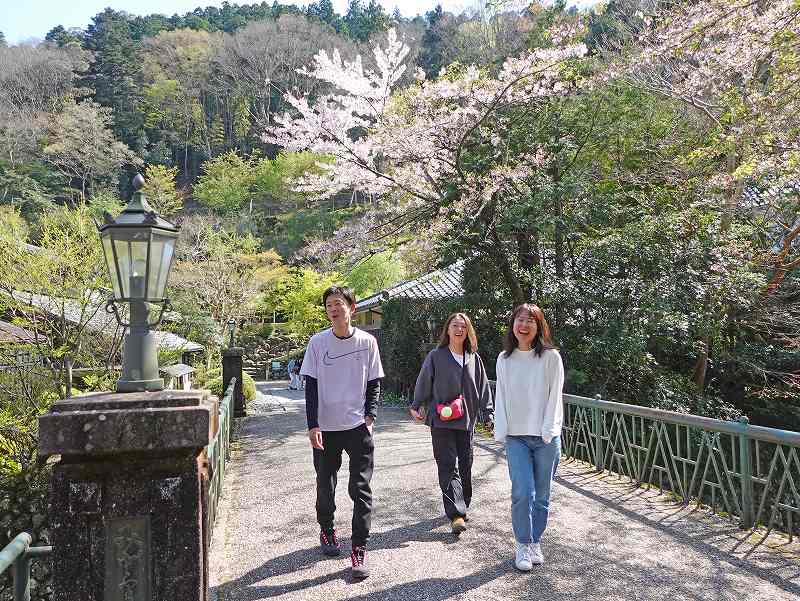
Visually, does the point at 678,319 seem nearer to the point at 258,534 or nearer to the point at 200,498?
the point at 258,534

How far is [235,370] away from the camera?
1245cm

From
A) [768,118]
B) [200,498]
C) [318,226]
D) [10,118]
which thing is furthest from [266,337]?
[200,498]

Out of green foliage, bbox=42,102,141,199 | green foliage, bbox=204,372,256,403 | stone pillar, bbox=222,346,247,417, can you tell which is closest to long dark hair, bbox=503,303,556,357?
stone pillar, bbox=222,346,247,417

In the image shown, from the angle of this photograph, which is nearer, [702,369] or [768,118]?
[768,118]

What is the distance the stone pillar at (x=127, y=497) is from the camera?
2.15 metres

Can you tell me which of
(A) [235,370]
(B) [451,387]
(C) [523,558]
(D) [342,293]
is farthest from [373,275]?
(C) [523,558]

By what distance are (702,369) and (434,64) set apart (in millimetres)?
27824

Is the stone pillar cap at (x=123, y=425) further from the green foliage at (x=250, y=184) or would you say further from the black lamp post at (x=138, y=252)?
the green foliage at (x=250, y=184)

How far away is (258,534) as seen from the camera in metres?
4.65

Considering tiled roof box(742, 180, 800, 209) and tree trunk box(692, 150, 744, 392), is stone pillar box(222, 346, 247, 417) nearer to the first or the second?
tree trunk box(692, 150, 744, 392)

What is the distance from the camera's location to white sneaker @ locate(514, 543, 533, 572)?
375 centimetres

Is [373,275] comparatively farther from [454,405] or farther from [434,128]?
[454,405]

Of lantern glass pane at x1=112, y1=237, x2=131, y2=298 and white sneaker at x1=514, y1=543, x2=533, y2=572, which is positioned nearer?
lantern glass pane at x1=112, y1=237, x2=131, y2=298

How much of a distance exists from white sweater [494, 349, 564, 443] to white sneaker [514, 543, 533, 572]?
0.73 m
